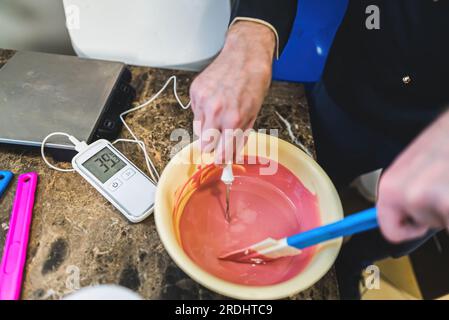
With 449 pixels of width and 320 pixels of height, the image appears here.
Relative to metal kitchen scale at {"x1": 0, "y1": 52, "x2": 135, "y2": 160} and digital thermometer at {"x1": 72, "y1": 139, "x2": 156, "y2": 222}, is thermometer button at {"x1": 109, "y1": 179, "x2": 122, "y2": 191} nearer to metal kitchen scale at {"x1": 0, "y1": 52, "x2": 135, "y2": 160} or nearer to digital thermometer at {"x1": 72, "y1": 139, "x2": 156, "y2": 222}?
digital thermometer at {"x1": 72, "y1": 139, "x2": 156, "y2": 222}

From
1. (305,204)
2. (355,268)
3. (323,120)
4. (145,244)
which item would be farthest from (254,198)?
(355,268)

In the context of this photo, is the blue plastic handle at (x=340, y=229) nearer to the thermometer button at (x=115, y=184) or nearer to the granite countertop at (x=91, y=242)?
the granite countertop at (x=91, y=242)

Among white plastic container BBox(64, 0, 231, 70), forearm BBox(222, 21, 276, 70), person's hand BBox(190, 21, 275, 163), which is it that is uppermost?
forearm BBox(222, 21, 276, 70)

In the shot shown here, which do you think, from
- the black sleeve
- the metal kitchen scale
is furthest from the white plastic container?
the black sleeve

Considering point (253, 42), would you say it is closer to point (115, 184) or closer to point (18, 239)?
point (115, 184)

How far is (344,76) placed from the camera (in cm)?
81

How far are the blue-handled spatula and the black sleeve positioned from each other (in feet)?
1.13

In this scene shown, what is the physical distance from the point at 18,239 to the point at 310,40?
794 millimetres

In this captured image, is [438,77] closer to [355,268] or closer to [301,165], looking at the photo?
[301,165]

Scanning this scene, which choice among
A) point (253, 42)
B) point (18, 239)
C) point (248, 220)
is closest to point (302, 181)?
point (248, 220)

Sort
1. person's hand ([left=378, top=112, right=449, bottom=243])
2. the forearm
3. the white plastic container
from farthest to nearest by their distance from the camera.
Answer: the white plastic container, the forearm, person's hand ([left=378, top=112, right=449, bottom=243])

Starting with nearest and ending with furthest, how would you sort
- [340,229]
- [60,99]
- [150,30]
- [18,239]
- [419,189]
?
[419,189]
[340,229]
[18,239]
[60,99]
[150,30]

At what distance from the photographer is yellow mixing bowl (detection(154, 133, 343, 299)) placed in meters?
0.48

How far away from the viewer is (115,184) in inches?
25.0
